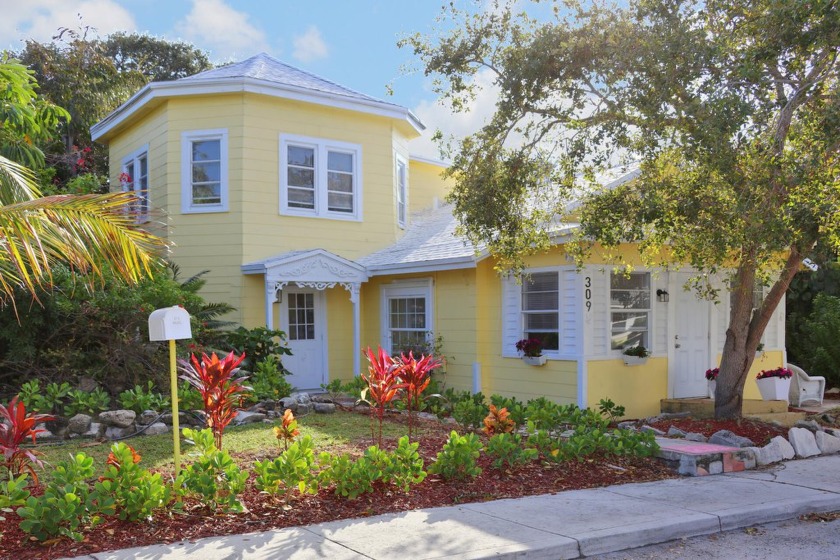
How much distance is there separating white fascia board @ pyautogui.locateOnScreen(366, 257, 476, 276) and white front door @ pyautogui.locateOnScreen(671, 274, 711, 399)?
370 cm

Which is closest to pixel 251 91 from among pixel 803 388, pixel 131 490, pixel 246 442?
pixel 246 442

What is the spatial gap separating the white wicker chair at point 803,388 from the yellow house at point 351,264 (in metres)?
0.64

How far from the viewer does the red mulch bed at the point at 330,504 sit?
5.44 metres

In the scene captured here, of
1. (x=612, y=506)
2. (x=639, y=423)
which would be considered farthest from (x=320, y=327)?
(x=612, y=506)

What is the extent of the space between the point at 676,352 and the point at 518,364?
2.81 meters

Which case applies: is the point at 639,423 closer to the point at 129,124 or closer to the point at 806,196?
the point at 806,196

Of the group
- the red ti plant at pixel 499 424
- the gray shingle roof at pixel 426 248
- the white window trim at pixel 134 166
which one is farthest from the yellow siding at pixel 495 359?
the white window trim at pixel 134 166

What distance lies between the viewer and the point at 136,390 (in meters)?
10.4

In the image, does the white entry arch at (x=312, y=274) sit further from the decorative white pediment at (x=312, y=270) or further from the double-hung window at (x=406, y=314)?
the double-hung window at (x=406, y=314)

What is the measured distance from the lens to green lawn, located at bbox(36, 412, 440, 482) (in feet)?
27.1

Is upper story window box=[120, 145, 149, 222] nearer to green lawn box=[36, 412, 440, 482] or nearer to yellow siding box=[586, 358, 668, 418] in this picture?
green lawn box=[36, 412, 440, 482]

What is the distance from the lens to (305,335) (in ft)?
51.5

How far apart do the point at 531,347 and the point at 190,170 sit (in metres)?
7.53

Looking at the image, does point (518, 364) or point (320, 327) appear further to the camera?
point (320, 327)
